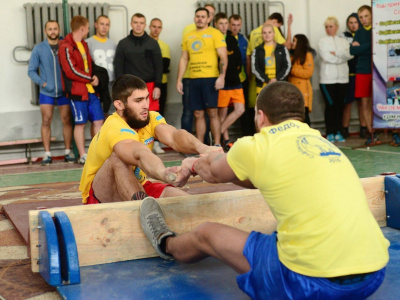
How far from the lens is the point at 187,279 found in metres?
2.75

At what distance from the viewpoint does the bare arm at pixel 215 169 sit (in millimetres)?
2416

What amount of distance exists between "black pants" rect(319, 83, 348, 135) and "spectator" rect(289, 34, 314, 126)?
328 millimetres

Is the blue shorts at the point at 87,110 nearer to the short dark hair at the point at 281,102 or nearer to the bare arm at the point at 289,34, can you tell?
the bare arm at the point at 289,34

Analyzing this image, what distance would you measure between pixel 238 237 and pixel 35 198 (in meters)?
2.99

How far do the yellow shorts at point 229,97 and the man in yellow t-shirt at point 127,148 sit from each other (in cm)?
418

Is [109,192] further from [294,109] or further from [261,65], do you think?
[261,65]

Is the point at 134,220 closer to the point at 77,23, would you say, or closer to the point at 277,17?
the point at 77,23

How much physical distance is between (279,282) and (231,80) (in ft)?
19.4

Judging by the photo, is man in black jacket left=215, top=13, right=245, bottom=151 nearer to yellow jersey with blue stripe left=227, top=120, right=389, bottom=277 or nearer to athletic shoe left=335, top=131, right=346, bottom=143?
athletic shoe left=335, top=131, right=346, bottom=143

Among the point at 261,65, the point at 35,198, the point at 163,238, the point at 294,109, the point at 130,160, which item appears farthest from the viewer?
the point at 261,65

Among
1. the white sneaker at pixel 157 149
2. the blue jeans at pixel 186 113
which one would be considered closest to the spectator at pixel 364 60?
the blue jeans at pixel 186 113

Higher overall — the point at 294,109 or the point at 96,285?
the point at 294,109

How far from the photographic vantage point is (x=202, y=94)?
7801mm

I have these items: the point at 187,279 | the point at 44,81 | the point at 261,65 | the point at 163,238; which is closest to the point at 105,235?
the point at 163,238
